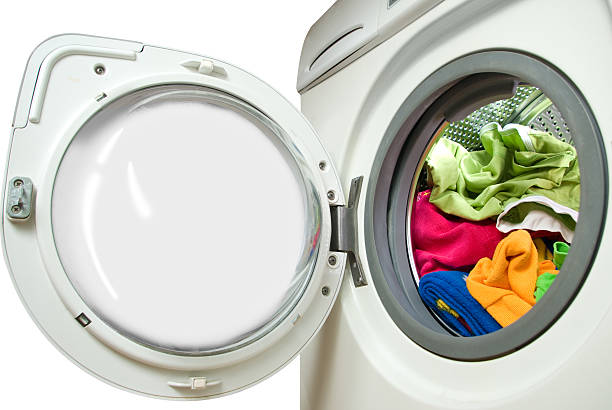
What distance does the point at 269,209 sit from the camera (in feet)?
2.63

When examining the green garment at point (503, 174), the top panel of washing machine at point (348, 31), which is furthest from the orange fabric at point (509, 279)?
the top panel of washing machine at point (348, 31)

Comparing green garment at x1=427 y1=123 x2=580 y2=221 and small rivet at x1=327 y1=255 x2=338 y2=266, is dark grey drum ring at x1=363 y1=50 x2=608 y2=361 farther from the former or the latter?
green garment at x1=427 y1=123 x2=580 y2=221

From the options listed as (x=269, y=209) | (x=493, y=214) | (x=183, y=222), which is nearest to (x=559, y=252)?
(x=493, y=214)

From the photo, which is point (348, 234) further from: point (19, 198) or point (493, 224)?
point (19, 198)

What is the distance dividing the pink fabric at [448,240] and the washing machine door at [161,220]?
32 cm

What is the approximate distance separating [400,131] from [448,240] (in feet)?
1.10

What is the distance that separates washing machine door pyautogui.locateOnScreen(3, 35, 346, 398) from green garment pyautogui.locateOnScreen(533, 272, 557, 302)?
0.40m

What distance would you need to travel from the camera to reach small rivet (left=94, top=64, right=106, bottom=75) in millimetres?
736

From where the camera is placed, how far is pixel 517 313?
77 centimetres

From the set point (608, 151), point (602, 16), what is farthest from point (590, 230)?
point (602, 16)

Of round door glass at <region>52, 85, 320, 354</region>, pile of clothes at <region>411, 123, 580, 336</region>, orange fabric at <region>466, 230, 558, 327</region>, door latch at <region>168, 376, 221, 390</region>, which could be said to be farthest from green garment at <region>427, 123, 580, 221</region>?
door latch at <region>168, 376, 221, 390</region>

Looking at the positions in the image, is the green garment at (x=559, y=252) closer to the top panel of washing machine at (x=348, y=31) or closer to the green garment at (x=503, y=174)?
the green garment at (x=503, y=174)

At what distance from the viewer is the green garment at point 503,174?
104 centimetres

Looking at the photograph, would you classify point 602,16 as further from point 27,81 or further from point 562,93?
point 27,81
